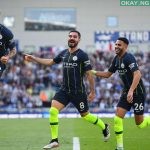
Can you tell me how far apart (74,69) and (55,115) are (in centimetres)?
104

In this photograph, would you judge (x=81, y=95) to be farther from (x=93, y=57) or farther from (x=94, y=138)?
(x=93, y=57)

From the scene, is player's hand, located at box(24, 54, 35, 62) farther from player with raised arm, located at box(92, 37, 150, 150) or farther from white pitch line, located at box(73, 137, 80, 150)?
white pitch line, located at box(73, 137, 80, 150)

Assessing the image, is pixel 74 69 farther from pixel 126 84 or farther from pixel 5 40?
pixel 5 40

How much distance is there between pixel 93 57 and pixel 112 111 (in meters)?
7.04

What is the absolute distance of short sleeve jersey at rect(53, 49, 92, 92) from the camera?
1109cm

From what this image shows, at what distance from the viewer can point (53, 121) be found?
35.6 ft

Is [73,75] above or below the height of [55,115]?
above

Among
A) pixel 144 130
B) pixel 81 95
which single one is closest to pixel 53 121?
pixel 81 95

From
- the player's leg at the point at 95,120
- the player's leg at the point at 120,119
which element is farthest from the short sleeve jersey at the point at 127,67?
the player's leg at the point at 95,120

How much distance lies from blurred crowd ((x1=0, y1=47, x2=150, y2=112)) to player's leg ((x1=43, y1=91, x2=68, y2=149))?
666 inches

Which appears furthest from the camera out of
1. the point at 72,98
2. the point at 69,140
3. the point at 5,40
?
the point at 69,140

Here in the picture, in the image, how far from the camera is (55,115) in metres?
10.8

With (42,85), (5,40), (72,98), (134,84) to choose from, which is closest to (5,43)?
(5,40)

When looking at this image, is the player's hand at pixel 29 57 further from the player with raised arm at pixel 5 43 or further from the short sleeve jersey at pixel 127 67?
the short sleeve jersey at pixel 127 67
